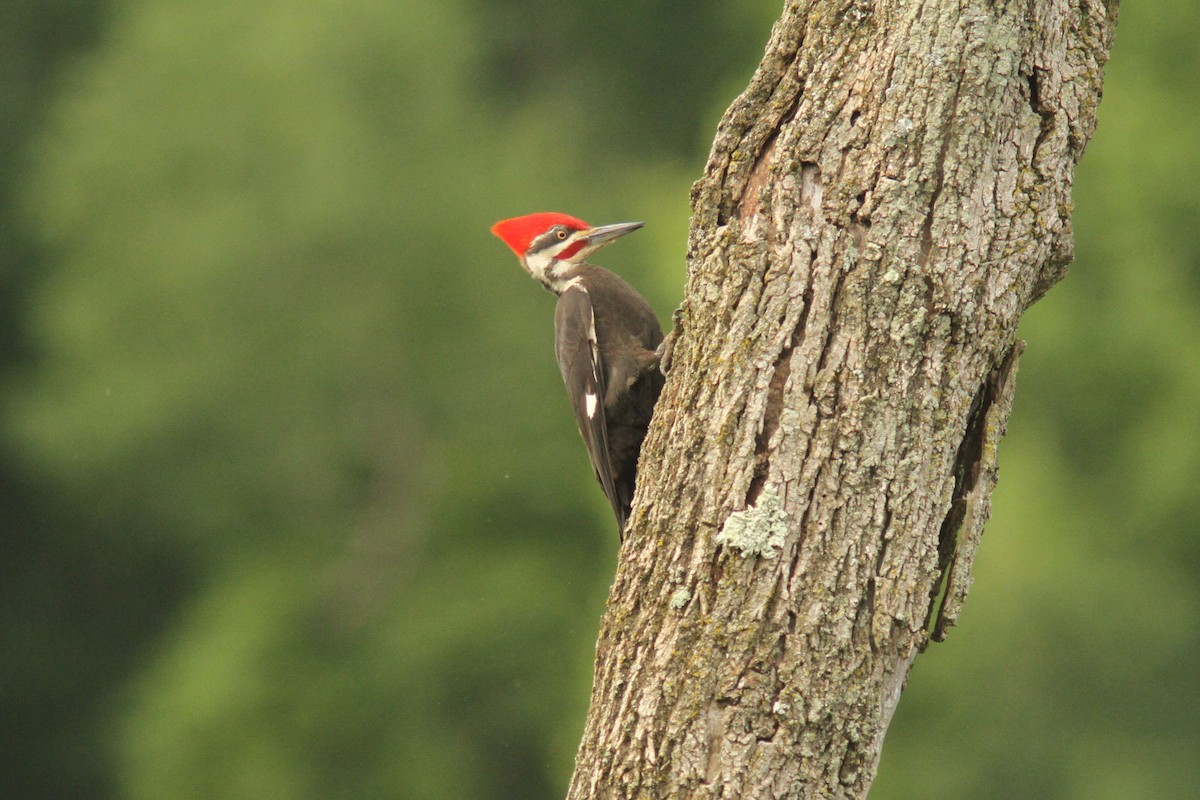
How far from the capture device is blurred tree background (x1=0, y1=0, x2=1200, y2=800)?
1189cm

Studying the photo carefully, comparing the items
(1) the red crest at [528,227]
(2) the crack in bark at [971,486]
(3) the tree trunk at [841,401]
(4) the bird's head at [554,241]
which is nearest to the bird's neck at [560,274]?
(4) the bird's head at [554,241]

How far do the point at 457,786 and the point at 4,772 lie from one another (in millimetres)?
4662

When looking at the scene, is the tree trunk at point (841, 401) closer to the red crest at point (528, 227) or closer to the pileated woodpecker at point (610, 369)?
the pileated woodpecker at point (610, 369)

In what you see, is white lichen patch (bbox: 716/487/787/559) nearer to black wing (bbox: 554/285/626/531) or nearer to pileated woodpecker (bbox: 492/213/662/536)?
pileated woodpecker (bbox: 492/213/662/536)

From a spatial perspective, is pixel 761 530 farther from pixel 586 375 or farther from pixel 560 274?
pixel 560 274

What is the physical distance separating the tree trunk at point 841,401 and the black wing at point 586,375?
5.64 feet

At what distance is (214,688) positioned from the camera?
42.3ft

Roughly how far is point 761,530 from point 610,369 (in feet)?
6.97

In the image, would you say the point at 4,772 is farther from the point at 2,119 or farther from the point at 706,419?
the point at 706,419

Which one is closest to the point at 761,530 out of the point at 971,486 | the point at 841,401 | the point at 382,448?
the point at 841,401

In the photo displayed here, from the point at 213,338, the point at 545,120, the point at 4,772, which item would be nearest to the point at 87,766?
the point at 4,772

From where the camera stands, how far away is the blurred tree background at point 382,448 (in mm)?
11891

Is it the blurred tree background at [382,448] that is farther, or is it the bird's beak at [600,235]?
the blurred tree background at [382,448]

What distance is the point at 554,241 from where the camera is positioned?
5766 mm
